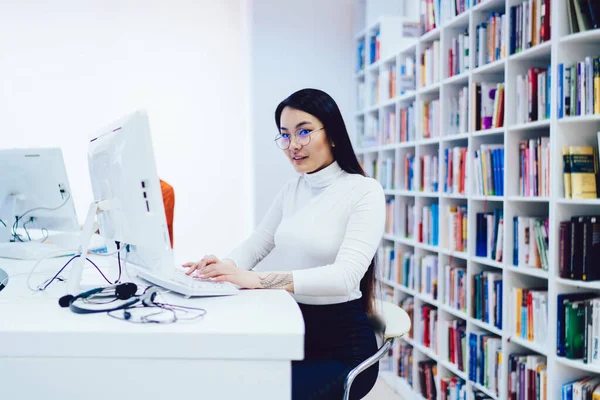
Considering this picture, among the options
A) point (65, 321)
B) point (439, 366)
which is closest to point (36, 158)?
point (65, 321)

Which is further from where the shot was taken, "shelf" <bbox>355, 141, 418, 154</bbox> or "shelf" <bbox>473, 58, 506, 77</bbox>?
"shelf" <bbox>355, 141, 418, 154</bbox>

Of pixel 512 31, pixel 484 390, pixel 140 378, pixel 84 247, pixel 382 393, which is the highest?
pixel 512 31

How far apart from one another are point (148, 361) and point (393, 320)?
0.84 metres

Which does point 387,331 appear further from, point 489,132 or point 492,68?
point 492,68

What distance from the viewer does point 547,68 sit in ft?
8.59

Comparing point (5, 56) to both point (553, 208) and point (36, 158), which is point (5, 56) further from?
point (553, 208)

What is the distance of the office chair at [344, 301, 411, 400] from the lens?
159cm

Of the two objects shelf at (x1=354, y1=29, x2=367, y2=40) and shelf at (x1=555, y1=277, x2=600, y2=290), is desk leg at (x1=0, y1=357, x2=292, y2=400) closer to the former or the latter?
shelf at (x1=555, y1=277, x2=600, y2=290)

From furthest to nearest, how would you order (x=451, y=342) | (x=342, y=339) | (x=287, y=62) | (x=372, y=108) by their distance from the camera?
1. (x=287, y=62)
2. (x=372, y=108)
3. (x=451, y=342)
4. (x=342, y=339)

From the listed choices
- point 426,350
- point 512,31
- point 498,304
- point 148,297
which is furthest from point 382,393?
point 148,297

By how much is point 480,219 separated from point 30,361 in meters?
2.26

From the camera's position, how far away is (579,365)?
228 centimetres

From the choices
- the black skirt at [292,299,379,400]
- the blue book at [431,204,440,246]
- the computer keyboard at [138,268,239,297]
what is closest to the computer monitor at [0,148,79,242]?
the computer keyboard at [138,268,239,297]

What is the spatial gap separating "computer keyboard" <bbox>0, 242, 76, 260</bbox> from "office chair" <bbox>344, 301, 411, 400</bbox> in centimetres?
123
